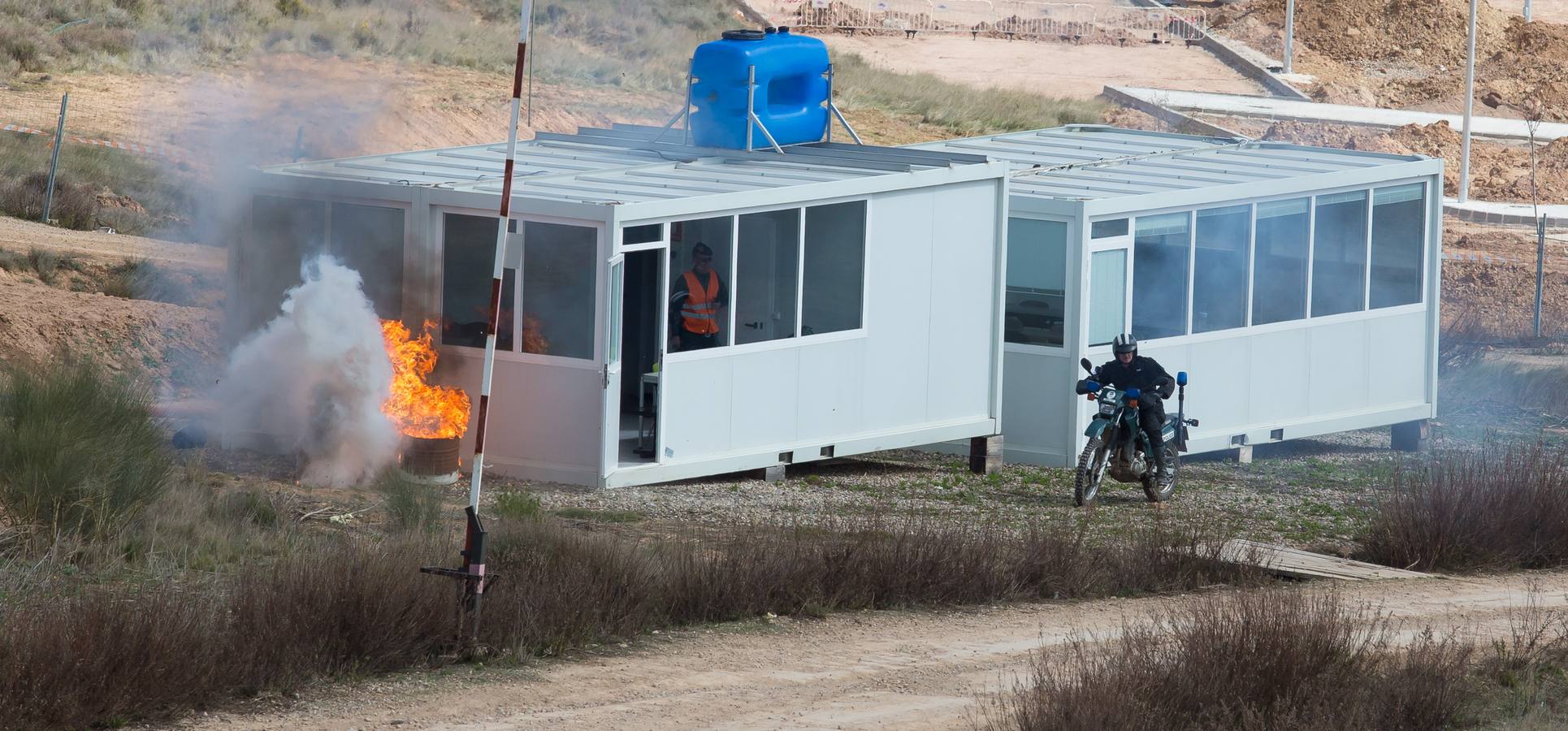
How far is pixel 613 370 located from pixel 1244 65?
42954 millimetres

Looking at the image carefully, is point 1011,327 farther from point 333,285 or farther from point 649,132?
point 333,285

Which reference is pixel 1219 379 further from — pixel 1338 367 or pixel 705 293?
pixel 705 293

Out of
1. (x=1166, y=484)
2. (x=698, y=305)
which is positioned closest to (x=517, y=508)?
(x=698, y=305)

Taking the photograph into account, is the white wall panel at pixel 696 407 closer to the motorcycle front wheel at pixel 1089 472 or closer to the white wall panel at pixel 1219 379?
the motorcycle front wheel at pixel 1089 472

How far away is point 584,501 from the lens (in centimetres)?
1314

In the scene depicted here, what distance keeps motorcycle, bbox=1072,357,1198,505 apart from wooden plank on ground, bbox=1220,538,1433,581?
6.74 ft

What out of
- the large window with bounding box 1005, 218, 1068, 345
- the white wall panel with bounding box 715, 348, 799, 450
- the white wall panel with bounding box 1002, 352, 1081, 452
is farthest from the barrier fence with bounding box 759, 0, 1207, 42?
the white wall panel with bounding box 715, 348, 799, 450

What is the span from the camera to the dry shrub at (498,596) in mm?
7836

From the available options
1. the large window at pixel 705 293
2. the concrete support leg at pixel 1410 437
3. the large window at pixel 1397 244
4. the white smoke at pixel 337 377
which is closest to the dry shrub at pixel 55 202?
the white smoke at pixel 337 377

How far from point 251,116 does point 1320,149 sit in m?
10.3

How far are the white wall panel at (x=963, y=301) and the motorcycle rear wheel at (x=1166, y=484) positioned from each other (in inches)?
67.6

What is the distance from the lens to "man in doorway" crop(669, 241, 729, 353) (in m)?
14.1

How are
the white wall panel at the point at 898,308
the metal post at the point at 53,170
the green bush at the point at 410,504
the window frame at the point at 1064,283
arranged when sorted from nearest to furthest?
the green bush at the point at 410,504 < the white wall panel at the point at 898,308 < the window frame at the point at 1064,283 < the metal post at the point at 53,170

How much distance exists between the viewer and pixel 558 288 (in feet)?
45.1
